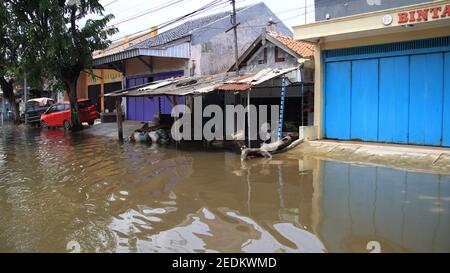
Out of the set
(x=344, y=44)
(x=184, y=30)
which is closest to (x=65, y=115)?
(x=184, y=30)

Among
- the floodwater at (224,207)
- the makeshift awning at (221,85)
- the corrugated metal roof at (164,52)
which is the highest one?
the corrugated metal roof at (164,52)

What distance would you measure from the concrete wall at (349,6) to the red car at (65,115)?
1579 cm

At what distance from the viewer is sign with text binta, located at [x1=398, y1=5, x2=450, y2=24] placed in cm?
962

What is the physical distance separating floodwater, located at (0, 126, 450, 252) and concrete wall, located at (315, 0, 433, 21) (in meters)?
4.59

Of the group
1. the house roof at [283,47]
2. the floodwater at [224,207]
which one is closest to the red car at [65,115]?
the house roof at [283,47]

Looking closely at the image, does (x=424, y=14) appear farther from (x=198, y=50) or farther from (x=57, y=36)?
(x=57, y=36)

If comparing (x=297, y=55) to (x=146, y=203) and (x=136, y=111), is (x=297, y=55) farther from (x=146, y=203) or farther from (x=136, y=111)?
(x=136, y=111)

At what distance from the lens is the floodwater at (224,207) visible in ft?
16.9

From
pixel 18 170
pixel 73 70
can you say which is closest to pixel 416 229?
pixel 18 170

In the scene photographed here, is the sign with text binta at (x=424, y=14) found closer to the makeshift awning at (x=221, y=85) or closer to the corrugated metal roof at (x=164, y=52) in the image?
the makeshift awning at (x=221, y=85)

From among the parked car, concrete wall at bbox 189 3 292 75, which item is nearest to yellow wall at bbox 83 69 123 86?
the parked car

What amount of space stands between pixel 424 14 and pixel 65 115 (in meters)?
20.1

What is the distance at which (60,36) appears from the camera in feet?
63.6
